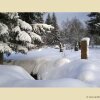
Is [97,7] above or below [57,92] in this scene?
above

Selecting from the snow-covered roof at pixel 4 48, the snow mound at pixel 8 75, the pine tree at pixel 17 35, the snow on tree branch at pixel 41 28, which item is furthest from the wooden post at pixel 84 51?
the snow-covered roof at pixel 4 48

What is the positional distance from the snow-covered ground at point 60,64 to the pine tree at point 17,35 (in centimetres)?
18

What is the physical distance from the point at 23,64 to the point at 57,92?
243cm

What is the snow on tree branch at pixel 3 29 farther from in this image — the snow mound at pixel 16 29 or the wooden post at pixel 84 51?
the wooden post at pixel 84 51

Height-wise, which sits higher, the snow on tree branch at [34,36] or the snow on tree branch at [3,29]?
the snow on tree branch at [3,29]

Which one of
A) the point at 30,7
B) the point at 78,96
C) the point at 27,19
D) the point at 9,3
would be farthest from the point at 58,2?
the point at 78,96

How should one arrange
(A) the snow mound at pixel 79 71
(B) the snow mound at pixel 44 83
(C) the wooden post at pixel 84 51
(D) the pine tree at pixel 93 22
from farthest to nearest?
(C) the wooden post at pixel 84 51
(D) the pine tree at pixel 93 22
(A) the snow mound at pixel 79 71
(B) the snow mound at pixel 44 83

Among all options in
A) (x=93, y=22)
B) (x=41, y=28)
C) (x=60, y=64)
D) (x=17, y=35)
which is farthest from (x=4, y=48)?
(x=93, y=22)

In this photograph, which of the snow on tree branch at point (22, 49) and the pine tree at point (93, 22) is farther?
the snow on tree branch at point (22, 49)

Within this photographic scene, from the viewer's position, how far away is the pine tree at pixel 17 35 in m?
6.43

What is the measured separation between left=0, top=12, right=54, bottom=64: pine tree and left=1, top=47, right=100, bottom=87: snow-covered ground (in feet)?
0.58

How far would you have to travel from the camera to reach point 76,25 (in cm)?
562

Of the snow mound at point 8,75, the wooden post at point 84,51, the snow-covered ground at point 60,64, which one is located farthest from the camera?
the wooden post at point 84,51

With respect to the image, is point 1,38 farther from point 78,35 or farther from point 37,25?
point 78,35
